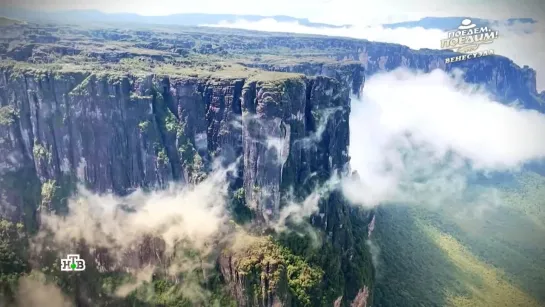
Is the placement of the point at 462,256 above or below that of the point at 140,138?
below

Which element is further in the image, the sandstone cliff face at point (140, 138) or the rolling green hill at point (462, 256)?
the rolling green hill at point (462, 256)

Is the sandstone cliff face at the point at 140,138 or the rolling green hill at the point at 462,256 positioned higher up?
the sandstone cliff face at the point at 140,138

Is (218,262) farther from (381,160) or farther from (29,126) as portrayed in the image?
(381,160)

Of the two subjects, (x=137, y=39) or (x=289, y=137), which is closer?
(x=289, y=137)

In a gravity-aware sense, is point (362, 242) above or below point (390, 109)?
below

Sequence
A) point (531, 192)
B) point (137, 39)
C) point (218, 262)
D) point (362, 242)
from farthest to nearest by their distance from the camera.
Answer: point (137, 39), point (531, 192), point (362, 242), point (218, 262)

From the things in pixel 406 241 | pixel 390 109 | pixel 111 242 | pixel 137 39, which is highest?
pixel 137 39

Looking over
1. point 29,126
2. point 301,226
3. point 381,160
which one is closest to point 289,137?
point 301,226

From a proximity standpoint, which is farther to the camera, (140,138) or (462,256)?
(462,256)

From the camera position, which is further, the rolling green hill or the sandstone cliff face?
the rolling green hill

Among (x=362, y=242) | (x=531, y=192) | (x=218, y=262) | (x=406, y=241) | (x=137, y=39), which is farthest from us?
(x=137, y=39)

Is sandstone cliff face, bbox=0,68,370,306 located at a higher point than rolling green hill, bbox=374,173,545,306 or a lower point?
higher
